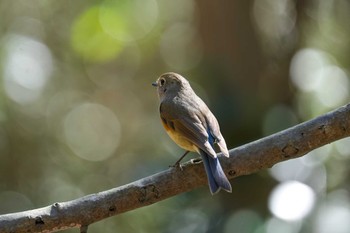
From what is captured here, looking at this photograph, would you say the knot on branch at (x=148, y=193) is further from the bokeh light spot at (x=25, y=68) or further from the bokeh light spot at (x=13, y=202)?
the bokeh light spot at (x=25, y=68)

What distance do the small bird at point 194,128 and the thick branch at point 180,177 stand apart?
0.38 ft

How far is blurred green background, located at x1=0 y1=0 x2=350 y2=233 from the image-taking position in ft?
24.4

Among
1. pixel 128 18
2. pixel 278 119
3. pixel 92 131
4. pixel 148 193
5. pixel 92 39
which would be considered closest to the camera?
pixel 148 193

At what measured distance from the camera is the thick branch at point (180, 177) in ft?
12.8

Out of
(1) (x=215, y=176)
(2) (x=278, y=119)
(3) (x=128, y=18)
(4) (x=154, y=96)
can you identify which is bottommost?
(4) (x=154, y=96)

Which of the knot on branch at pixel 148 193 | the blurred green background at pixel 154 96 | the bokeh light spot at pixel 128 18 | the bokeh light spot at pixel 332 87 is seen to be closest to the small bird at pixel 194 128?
the knot on branch at pixel 148 193

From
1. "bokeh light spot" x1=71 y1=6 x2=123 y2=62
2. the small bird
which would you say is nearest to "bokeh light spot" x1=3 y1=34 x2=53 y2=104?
"bokeh light spot" x1=71 y1=6 x2=123 y2=62

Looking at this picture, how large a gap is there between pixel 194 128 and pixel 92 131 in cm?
705

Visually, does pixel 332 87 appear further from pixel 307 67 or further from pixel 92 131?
pixel 92 131

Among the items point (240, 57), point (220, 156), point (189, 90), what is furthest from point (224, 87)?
point (220, 156)

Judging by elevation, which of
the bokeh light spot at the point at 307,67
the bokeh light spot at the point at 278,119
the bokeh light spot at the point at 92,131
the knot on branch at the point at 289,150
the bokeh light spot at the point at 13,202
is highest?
the knot on branch at the point at 289,150

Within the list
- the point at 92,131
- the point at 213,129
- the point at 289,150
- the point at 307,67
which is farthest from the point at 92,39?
the point at 289,150

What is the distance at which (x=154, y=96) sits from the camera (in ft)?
36.5

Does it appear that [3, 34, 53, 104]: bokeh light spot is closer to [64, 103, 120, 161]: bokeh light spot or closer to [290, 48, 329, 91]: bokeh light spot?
[64, 103, 120, 161]: bokeh light spot
